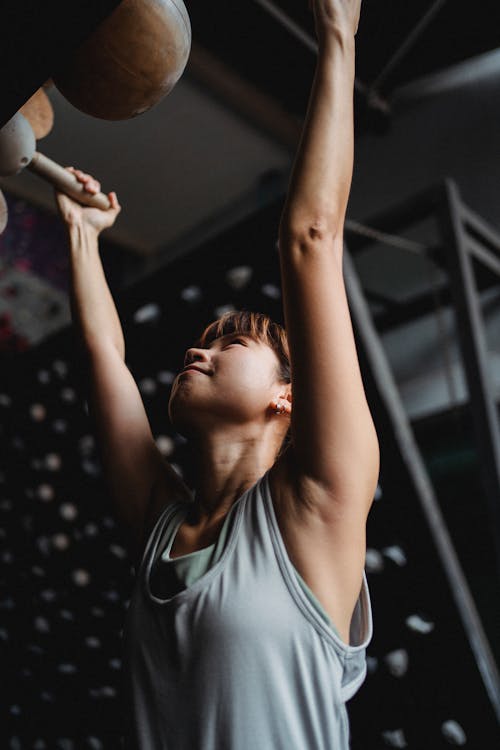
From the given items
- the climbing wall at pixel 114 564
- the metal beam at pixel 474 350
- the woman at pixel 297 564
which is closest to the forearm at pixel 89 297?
the woman at pixel 297 564

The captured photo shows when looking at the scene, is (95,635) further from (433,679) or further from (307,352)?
(307,352)

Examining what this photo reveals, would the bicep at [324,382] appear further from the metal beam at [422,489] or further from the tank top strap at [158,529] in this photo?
the metal beam at [422,489]

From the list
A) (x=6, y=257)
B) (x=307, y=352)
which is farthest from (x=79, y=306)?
(x=6, y=257)

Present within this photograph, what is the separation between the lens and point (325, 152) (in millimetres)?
883

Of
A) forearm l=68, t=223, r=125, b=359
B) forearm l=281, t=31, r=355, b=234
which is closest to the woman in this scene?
forearm l=281, t=31, r=355, b=234

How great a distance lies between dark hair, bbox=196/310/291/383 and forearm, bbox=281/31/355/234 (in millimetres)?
253

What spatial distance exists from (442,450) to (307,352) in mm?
3544

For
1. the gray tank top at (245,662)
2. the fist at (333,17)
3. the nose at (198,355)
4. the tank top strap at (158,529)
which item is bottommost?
the gray tank top at (245,662)

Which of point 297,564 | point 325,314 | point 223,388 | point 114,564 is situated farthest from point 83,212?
point 114,564

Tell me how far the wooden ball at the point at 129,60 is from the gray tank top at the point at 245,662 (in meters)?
0.58

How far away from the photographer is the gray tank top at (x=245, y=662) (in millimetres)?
828

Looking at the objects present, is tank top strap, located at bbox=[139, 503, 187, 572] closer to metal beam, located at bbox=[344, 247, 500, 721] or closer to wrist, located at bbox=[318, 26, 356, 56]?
wrist, located at bbox=[318, 26, 356, 56]

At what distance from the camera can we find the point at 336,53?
2.98 ft

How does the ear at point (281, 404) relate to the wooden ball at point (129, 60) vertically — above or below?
below
